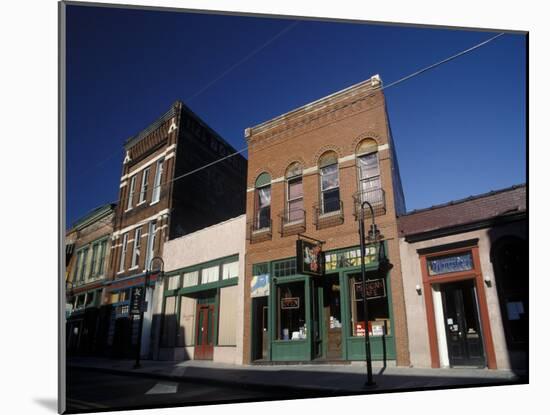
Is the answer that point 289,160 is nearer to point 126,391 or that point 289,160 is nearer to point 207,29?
point 207,29

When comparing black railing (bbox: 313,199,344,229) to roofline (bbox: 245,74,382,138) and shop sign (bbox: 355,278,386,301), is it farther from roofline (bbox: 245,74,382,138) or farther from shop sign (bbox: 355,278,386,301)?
roofline (bbox: 245,74,382,138)

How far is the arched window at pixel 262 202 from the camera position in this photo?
38.3ft

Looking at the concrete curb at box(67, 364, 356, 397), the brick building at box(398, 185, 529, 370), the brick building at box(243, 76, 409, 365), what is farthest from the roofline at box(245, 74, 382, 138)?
the concrete curb at box(67, 364, 356, 397)

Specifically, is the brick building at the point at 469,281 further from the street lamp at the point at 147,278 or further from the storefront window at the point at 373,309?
the street lamp at the point at 147,278

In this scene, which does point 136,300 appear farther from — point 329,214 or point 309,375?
point 329,214

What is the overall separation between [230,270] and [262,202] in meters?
2.38

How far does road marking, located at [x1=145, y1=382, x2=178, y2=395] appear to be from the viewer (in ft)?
21.4

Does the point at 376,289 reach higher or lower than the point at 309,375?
higher

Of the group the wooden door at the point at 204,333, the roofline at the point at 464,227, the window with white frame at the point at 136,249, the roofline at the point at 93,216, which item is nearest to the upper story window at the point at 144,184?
the window with white frame at the point at 136,249

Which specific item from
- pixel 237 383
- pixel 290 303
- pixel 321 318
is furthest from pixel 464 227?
pixel 237 383

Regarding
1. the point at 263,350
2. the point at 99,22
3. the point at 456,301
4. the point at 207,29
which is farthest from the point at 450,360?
the point at 99,22

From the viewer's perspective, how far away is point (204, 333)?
376 inches

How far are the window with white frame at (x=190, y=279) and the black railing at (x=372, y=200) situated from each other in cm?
515

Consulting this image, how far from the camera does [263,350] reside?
10477 mm
